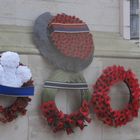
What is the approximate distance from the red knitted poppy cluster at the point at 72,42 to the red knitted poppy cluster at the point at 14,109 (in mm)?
744

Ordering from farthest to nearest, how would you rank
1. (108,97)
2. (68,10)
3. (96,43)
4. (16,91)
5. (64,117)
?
(96,43) → (68,10) → (108,97) → (64,117) → (16,91)

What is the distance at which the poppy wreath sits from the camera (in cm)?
703

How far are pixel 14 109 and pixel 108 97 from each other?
4.63 ft

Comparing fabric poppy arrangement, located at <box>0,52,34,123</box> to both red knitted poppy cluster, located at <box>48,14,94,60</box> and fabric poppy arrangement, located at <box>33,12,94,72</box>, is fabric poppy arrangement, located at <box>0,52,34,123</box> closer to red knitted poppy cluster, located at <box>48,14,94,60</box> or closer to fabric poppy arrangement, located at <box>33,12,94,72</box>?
fabric poppy arrangement, located at <box>33,12,94,72</box>

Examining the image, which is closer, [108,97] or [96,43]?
[108,97]

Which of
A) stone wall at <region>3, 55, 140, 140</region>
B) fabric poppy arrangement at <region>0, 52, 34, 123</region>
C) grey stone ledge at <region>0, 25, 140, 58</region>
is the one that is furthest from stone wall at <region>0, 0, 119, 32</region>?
fabric poppy arrangement at <region>0, 52, 34, 123</region>

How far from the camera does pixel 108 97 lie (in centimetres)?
747

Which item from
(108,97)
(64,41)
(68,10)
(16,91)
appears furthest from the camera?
(68,10)

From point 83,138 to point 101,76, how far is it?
0.89 metres

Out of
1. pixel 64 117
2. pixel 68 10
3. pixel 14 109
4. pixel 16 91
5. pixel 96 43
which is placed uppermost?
pixel 68 10

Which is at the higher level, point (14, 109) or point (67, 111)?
point (14, 109)

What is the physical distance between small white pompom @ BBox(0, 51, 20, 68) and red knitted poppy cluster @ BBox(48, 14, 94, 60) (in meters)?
0.69

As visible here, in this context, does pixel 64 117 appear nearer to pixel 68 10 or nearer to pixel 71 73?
pixel 71 73

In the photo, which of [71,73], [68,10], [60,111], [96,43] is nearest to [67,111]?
[60,111]
